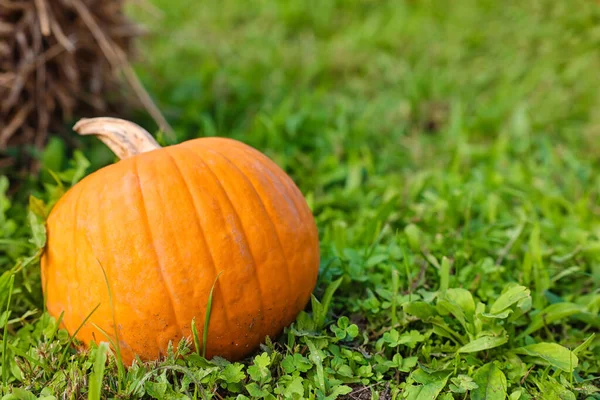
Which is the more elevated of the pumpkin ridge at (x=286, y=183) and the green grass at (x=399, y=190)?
Answer: the pumpkin ridge at (x=286, y=183)

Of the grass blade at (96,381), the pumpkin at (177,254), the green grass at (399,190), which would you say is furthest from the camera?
the green grass at (399,190)

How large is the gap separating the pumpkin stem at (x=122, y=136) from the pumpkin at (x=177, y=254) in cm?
10

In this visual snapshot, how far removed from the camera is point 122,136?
198 centimetres

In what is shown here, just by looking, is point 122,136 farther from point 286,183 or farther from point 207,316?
point 207,316

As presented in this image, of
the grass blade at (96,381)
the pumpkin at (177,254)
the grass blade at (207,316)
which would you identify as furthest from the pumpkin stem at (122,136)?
the grass blade at (96,381)

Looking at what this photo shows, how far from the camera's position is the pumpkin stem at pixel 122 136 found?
198 centimetres

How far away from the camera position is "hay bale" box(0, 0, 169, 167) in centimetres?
278

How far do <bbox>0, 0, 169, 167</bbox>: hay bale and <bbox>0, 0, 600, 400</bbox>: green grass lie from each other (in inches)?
8.6

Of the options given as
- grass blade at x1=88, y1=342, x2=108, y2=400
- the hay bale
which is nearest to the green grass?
grass blade at x1=88, y1=342, x2=108, y2=400

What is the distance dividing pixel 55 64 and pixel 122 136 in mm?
1261

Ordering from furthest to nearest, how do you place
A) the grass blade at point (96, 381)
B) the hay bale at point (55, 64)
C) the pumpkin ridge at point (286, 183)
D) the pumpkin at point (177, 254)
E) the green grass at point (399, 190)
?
the hay bale at point (55, 64) → the pumpkin ridge at point (286, 183) → the green grass at point (399, 190) → the pumpkin at point (177, 254) → the grass blade at point (96, 381)

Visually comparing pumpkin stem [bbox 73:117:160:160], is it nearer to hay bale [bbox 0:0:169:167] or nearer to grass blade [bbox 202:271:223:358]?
grass blade [bbox 202:271:223:358]

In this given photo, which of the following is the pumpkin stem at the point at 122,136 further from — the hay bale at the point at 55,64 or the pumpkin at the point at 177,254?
the hay bale at the point at 55,64

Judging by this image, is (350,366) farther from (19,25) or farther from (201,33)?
(201,33)
